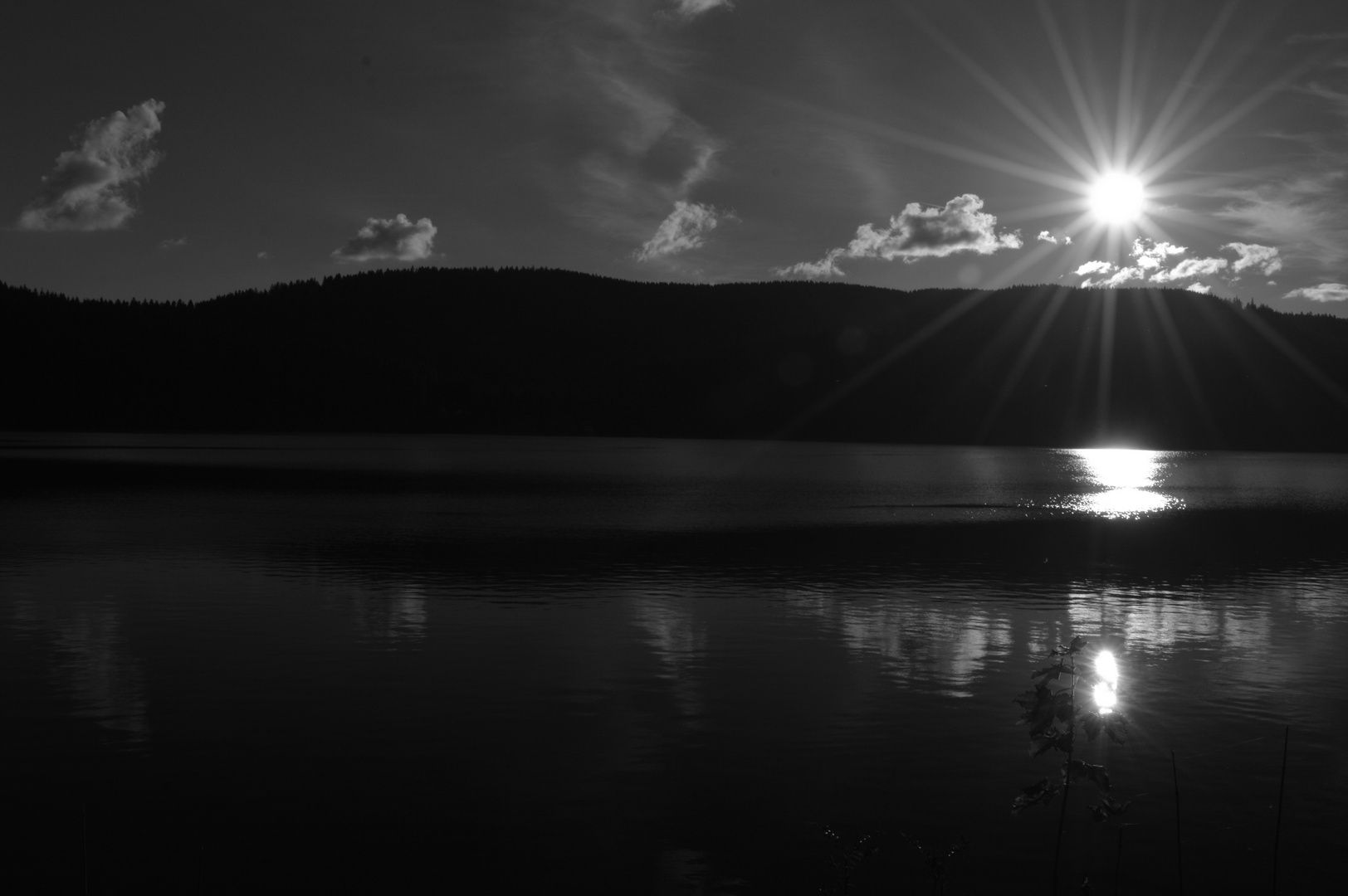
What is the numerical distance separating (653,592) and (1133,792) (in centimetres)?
2016

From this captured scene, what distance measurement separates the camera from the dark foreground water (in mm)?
14203

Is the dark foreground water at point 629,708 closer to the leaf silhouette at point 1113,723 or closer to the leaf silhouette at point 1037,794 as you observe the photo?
the leaf silhouette at point 1037,794

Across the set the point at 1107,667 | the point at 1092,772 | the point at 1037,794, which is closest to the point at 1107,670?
the point at 1107,667

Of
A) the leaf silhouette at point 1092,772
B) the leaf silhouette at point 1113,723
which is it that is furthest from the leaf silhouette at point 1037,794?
the leaf silhouette at point 1113,723

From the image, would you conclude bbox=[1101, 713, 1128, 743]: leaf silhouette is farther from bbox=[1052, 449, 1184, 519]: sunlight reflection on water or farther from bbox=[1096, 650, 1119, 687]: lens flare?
bbox=[1052, 449, 1184, 519]: sunlight reflection on water

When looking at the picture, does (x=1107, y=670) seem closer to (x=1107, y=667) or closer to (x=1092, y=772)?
(x=1107, y=667)

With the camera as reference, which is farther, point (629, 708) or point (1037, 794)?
point (629, 708)

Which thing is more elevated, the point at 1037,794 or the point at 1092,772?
the point at 1092,772

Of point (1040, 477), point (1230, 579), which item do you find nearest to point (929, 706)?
point (1230, 579)

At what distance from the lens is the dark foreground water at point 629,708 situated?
14.2 meters

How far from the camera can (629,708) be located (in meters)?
21.1

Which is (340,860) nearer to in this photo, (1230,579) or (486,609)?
(486,609)

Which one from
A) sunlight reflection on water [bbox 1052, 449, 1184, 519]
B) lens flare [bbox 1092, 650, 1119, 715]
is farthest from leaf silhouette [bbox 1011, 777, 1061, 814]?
sunlight reflection on water [bbox 1052, 449, 1184, 519]

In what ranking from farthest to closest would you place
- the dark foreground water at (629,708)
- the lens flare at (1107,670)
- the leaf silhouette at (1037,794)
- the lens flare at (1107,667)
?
the lens flare at (1107,667)
the lens flare at (1107,670)
the dark foreground water at (629,708)
the leaf silhouette at (1037,794)
